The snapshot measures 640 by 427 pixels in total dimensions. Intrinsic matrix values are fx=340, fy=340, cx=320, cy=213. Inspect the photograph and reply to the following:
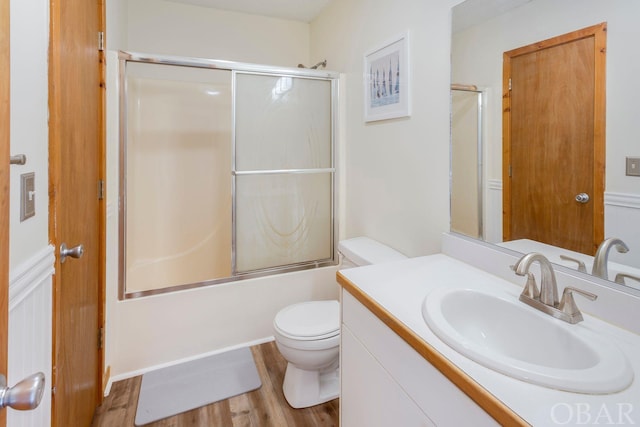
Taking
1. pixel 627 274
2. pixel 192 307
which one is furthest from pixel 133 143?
pixel 627 274

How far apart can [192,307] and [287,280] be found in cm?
63

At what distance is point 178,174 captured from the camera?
278 centimetres

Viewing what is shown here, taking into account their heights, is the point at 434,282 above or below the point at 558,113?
below

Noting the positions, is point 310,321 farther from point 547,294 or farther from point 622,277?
point 622,277

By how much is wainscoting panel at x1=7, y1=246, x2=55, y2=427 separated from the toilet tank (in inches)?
52.4

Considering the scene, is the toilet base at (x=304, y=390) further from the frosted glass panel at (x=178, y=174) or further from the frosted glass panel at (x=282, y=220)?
the frosted glass panel at (x=178, y=174)

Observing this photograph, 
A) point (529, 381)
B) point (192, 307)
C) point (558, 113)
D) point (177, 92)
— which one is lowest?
point (192, 307)

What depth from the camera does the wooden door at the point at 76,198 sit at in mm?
1068

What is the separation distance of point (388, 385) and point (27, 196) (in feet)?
3.68

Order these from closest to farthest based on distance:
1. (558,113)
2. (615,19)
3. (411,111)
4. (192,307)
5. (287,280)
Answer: (615,19) < (558,113) < (411,111) < (192,307) < (287,280)

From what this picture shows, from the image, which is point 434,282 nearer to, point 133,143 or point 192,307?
point 192,307

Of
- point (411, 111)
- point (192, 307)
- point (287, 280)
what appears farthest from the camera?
point (287, 280)

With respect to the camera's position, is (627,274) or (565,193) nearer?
(627,274)

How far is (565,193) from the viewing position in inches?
43.6
